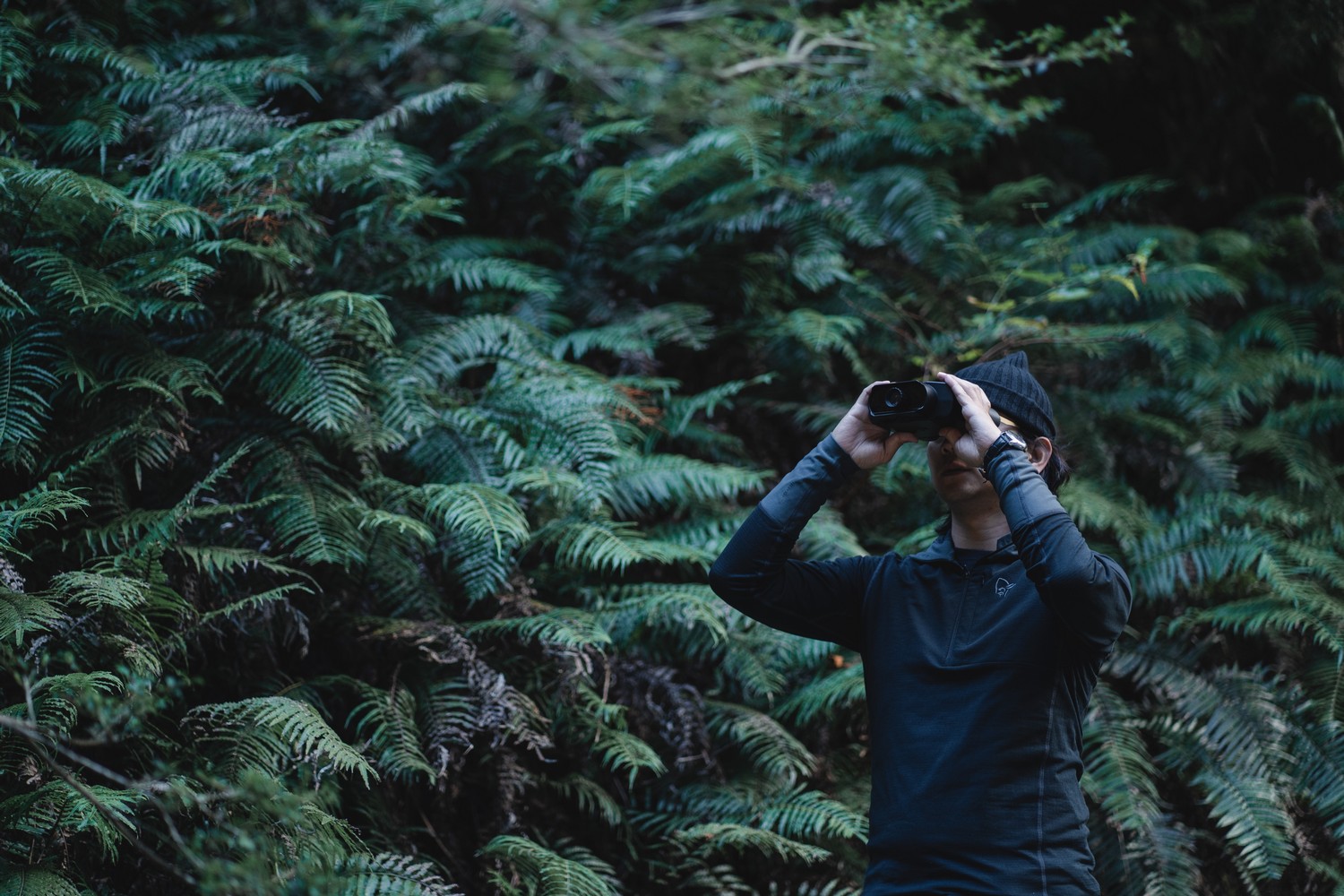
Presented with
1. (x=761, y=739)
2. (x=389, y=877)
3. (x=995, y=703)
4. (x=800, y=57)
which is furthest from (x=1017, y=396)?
(x=800, y=57)

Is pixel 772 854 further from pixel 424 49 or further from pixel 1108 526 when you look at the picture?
pixel 424 49

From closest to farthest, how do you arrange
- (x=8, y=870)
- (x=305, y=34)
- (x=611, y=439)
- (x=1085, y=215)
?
1. (x=8, y=870)
2. (x=611, y=439)
3. (x=305, y=34)
4. (x=1085, y=215)

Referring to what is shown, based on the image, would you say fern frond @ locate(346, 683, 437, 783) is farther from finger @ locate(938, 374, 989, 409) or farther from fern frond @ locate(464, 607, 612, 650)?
finger @ locate(938, 374, 989, 409)

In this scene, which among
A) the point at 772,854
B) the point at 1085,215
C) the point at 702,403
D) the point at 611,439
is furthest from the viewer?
the point at 1085,215

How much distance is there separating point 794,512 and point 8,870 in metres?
1.76

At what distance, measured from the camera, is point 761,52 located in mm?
4734

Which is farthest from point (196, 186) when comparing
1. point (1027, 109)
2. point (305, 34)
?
point (1027, 109)

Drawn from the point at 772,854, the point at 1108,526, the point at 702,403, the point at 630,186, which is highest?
the point at 630,186

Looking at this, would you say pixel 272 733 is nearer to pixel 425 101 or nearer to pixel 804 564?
pixel 804 564

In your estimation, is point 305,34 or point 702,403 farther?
point 305,34

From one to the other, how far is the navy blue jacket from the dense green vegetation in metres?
1.06

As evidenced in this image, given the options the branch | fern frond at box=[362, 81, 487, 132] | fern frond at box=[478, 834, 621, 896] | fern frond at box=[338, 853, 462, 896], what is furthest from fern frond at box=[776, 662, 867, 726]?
the branch

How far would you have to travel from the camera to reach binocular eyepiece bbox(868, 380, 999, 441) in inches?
78.5

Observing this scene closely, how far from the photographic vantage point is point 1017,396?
6.83 ft
